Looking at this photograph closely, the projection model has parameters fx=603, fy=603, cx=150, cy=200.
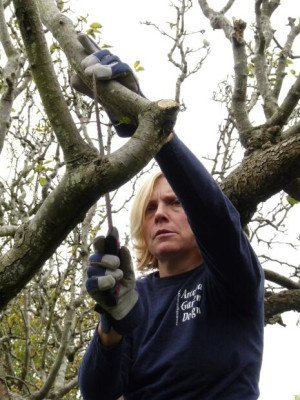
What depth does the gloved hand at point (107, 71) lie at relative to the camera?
6.79 ft

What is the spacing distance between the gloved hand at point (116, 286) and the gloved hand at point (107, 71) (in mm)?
440

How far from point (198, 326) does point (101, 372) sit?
48 centimetres

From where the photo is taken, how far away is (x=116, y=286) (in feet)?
7.16

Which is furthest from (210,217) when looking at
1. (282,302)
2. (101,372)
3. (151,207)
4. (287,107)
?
(282,302)

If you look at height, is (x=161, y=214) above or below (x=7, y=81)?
below

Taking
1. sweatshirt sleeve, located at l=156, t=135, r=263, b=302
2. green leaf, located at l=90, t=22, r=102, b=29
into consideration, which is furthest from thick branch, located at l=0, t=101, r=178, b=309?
green leaf, located at l=90, t=22, r=102, b=29

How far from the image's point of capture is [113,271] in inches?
84.0

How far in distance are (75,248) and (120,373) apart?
308cm

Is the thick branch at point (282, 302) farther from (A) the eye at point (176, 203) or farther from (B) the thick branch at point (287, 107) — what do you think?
(A) the eye at point (176, 203)

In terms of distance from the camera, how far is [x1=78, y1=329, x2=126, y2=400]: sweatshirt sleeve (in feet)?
8.21

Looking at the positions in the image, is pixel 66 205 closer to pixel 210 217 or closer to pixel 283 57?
pixel 210 217

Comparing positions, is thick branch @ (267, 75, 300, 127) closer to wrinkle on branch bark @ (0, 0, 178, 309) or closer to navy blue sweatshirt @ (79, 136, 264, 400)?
navy blue sweatshirt @ (79, 136, 264, 400)

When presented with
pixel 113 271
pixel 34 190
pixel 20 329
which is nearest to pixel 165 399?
pixel 113 271

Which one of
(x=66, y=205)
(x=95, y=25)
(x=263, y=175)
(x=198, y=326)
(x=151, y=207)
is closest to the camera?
(x=66, y=205)
